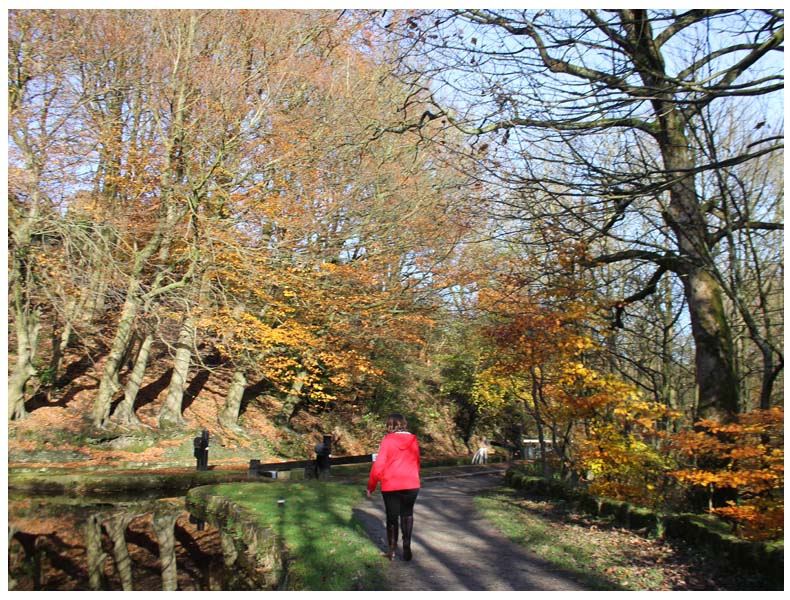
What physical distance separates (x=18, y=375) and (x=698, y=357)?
47.9 feet

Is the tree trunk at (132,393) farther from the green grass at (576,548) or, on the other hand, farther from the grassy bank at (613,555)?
the grassy bank at (613,555)

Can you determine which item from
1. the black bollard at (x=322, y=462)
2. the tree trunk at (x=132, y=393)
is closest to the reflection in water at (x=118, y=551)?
the black bollard at (x=322, y=462)

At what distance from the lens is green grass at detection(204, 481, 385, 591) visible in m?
6.08

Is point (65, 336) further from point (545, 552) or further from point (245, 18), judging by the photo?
point (545, 552)

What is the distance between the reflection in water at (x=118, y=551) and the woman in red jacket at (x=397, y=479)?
1633 mm

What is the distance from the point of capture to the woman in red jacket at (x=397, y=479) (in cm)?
667

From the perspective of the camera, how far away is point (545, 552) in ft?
23.9

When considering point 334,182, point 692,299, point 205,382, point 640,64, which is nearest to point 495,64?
point 640,64

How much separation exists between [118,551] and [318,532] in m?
2.81

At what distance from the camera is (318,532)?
26.2 ft

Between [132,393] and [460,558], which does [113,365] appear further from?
[460,558]

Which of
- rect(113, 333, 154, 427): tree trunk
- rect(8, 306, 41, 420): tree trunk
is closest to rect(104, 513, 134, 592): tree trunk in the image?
rect(8, 306, 41, 420): tree trunk

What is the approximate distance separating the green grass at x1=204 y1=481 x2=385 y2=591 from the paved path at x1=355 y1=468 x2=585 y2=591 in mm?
256

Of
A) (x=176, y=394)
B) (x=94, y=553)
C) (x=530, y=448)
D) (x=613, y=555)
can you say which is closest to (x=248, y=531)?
(x=94, y=553)
